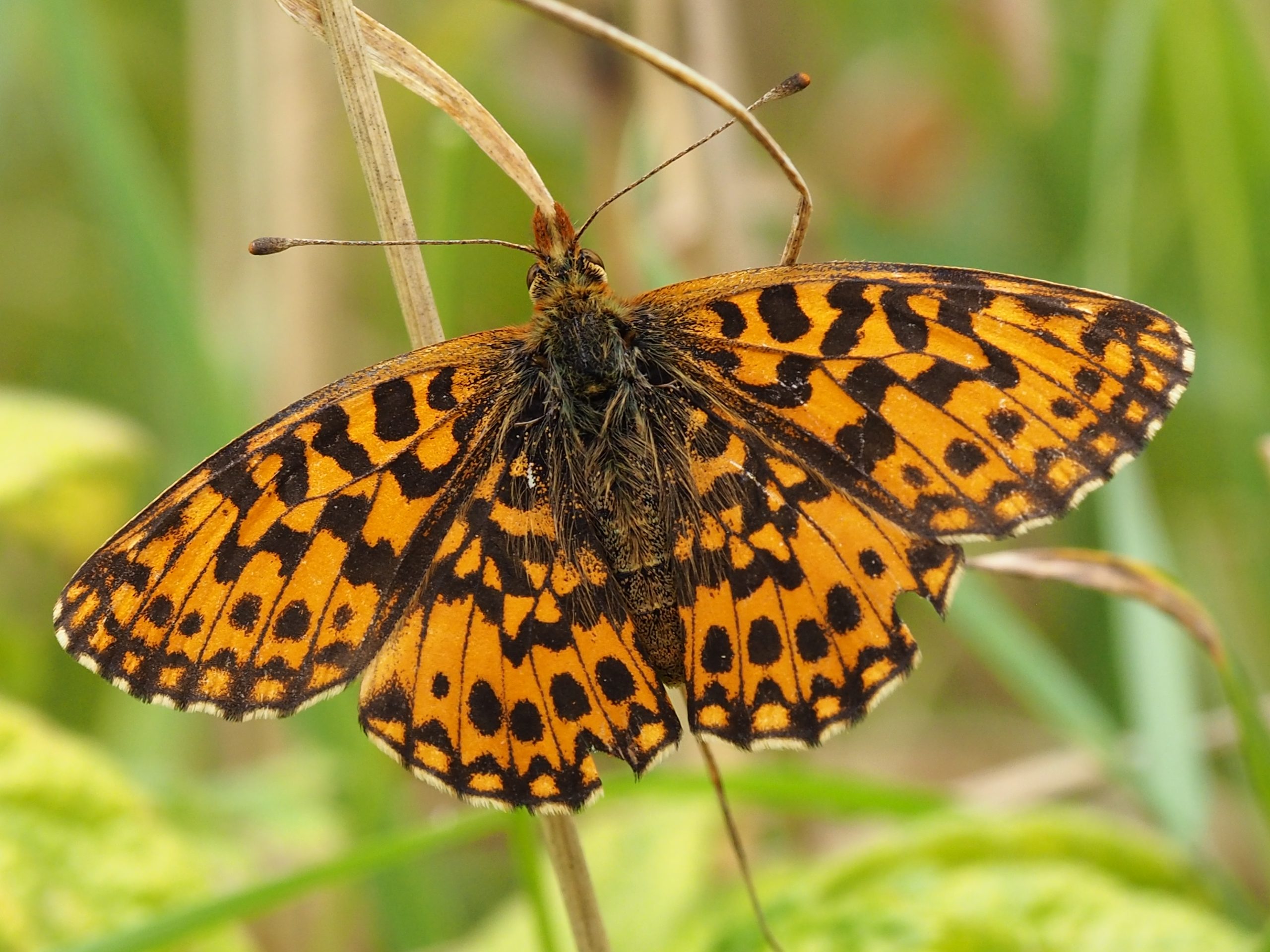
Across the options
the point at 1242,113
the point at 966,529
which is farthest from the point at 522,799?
the point at 1242,113

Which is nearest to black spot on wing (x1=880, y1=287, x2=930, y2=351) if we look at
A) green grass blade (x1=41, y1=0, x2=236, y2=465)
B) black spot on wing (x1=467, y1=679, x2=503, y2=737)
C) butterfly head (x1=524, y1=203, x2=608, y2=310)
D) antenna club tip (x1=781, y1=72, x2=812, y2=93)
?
antenna club tip (x1=781, y1=72, x2=812, y2=93)

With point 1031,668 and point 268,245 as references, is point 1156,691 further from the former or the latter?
point 268,245

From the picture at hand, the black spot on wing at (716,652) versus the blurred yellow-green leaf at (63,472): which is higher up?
the blurred yellow-green leaf at (63,472)

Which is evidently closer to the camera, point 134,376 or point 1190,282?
point 1190,282

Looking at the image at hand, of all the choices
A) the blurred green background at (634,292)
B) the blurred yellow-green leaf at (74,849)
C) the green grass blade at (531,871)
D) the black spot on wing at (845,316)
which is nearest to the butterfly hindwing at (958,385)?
the black spot on wing at (845,316)

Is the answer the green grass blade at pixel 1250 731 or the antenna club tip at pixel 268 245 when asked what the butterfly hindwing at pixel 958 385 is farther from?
the antenna club tip at pixel 268 245

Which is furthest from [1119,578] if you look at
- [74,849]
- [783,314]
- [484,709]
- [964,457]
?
[74,849]

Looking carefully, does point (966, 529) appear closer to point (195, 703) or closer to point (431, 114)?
point (195, 703)
